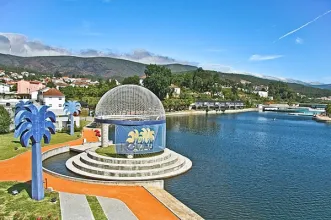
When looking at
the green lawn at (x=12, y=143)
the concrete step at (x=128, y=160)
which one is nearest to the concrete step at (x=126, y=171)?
the concrete step at (x=128, y=160)

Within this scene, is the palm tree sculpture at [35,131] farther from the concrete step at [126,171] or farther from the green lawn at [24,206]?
the concrete step at [126,171]

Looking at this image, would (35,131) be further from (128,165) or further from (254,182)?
(254,182)

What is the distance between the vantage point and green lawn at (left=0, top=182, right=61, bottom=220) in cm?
1592

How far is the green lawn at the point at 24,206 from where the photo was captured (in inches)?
627

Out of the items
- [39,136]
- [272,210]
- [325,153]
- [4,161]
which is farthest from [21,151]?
[325,153]

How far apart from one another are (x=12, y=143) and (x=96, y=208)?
22.5 m

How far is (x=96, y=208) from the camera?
17.3 metres

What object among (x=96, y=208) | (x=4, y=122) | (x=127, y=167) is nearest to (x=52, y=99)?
(x=4, y=122)

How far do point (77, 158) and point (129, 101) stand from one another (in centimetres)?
762

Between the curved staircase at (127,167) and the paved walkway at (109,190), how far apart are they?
2.66 metres

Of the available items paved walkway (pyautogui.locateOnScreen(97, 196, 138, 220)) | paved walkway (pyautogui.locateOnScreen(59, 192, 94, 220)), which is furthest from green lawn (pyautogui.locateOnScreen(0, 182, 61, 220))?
paved walkway (pyautogui.locateOnScreen(97, 196, 138, 220))

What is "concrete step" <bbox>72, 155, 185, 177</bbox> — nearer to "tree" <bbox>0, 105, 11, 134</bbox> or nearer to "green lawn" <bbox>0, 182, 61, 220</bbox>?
"green lawn" <bbox>0, 182, 61, 220</bbox>

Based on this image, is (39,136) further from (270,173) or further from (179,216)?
(270,173)

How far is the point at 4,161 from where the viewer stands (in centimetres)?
2800
